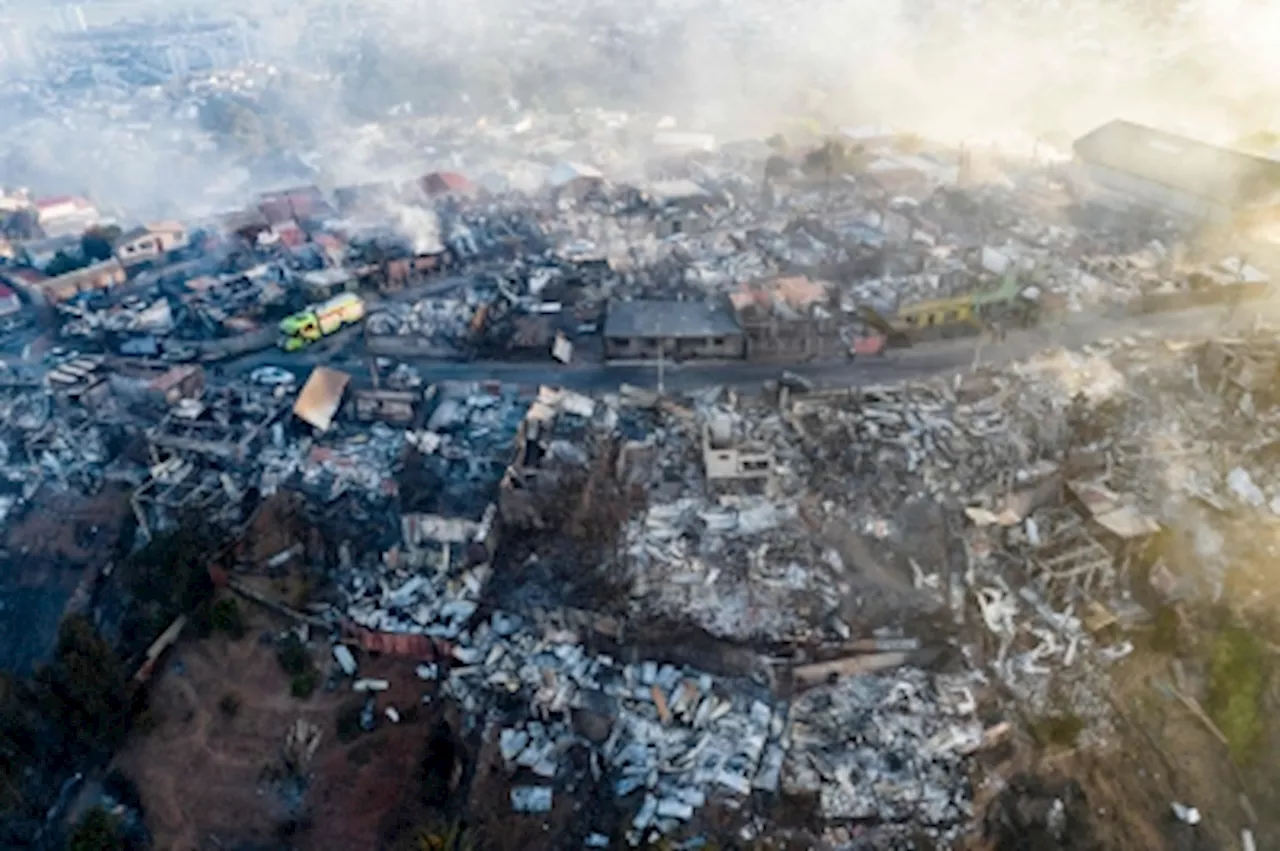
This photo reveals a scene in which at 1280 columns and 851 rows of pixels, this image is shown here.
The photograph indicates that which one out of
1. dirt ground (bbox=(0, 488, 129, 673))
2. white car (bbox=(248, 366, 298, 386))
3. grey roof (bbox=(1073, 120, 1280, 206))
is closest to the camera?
dirt ground (bbox=(0, 488, 129, 673))

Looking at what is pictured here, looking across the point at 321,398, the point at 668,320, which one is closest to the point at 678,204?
the point at 668,320

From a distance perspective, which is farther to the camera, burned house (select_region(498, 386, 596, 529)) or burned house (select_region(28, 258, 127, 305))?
burned house (select_region(28, 258, 127, 305))

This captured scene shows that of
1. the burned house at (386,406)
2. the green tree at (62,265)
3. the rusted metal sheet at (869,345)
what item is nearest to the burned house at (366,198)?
the green tree at (62,265)

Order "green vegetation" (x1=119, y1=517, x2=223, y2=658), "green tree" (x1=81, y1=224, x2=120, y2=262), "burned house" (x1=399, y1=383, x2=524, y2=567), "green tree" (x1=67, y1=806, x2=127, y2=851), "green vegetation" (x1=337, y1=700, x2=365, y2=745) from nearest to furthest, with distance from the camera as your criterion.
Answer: "green tree" (x1=67, y1=806, x2=127, y2=851) < "green vegetation" (x1=337, y1=700, x2=365, y2=745) < "green vegetation" (x1=119, y1=517, x2=223, y2=658) < "burned house" (x1=399, y1=383, x2=524, y2=567) < "green tree" (x1=81, y1=224, x2=120, y2=262)

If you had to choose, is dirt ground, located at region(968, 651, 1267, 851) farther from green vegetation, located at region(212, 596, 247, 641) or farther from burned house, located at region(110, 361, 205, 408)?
burned house, located at region(110, 361, 205, 408)

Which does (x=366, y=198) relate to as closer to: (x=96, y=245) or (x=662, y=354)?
(x=96, y=245)

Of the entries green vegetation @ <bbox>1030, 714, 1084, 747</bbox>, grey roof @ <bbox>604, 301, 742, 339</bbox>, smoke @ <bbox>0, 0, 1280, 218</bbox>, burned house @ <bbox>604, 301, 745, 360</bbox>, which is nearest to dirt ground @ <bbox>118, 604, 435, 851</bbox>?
burned house @ <bbox>604, 301, 745, 360</bbox>
